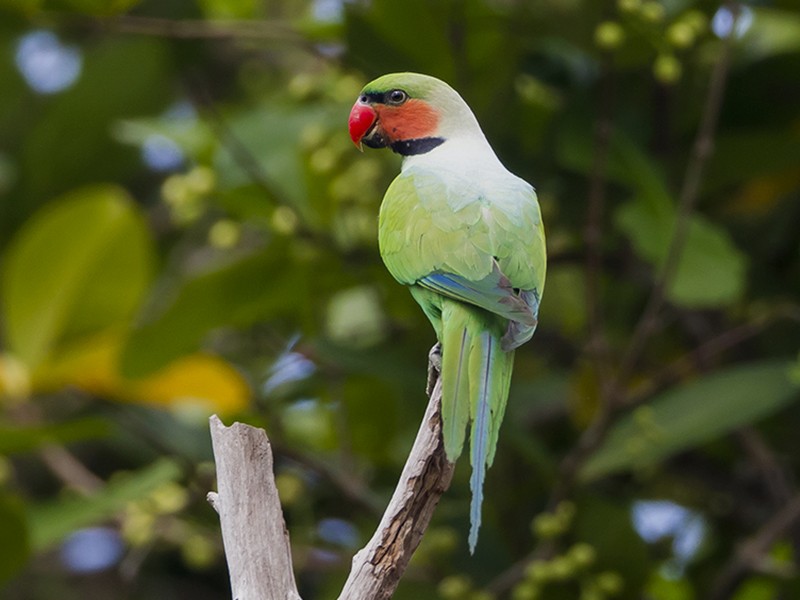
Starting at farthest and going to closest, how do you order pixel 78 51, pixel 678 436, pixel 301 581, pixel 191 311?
pixel 78 51
pixel 301 581
pixel 191 311
pixel 678 436

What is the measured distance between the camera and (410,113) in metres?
2.28

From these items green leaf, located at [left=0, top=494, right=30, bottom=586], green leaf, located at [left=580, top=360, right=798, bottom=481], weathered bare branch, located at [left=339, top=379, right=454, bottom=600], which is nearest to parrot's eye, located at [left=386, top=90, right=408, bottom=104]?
weathered bare branch, located at [left=339, top=379, right=454, bottom=600]

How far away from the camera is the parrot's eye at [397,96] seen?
7.47 ft

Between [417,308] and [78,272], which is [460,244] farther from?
[78,272]

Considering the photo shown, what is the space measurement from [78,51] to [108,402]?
4.69 feet

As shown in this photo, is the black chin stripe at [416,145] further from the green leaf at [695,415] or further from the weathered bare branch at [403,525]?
the green leaf at [695,415]

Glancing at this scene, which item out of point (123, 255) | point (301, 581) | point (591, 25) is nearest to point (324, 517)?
point (301, 581)

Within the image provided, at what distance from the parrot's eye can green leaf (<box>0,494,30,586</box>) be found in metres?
1.29

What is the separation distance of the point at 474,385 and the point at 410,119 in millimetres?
703

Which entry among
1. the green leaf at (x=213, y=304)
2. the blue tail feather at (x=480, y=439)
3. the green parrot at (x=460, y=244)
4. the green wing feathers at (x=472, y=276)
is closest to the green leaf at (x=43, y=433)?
the green leaf at (x=213, y=304)

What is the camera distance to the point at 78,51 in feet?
13.9

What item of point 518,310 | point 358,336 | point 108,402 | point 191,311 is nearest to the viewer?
point 518,310

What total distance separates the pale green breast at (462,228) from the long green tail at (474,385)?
0.25 feet

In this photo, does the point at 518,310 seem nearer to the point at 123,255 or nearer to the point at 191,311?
the point at 191,311
